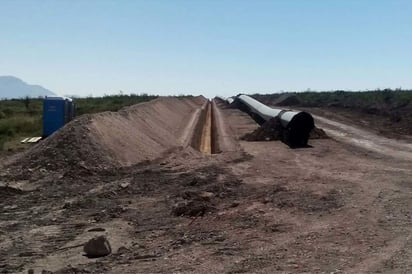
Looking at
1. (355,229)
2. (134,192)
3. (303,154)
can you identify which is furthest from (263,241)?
(303,154)

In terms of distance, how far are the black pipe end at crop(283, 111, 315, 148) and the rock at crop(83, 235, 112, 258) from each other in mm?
16530

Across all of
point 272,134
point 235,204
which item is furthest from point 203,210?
point 272,134

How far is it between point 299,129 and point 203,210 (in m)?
14.4

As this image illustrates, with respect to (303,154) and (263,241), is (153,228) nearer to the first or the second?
(263,241)

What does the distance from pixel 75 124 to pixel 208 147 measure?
1063 cm

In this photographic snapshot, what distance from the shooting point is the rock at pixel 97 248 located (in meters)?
8.23

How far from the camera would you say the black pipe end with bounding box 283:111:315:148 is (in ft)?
79.2

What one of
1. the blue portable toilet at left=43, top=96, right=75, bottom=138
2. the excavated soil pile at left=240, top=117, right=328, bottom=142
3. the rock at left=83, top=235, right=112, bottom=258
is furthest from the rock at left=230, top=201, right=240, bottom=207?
the excavated soil pile at left=240, top=117, right=328, bottom=142

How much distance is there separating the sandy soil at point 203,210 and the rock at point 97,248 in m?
0.13

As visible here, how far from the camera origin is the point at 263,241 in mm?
8570

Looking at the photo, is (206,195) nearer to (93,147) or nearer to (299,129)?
(93,147)

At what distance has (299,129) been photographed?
24.4m

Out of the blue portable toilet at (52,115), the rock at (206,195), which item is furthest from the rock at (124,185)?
the blue portable toilet at (52,115)

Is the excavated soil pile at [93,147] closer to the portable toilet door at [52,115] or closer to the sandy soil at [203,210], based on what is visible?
the sandy soil at [203,210]
